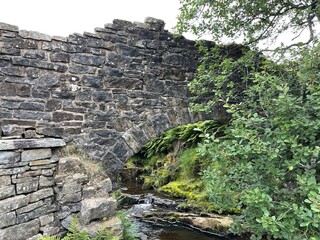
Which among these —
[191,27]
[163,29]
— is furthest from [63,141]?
[191,27]

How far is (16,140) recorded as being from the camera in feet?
13.1

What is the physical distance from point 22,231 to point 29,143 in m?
1.23

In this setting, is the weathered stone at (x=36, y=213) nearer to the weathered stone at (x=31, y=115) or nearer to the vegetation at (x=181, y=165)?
the weathered stone at (x=31, y=115)

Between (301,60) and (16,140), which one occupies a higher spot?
(301,60)

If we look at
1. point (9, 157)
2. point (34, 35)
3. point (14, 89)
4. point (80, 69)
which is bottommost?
point (9, 157)

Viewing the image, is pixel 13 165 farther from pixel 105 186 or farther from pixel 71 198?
pixel 105 186

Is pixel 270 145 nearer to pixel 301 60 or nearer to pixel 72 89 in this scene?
pixel 301 60

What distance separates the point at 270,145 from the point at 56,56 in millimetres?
3786

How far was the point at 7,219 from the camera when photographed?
147 inches

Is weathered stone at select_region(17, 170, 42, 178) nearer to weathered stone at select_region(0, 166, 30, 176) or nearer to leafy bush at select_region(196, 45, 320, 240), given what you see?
weathered stone at select_region(0, 166, 30, 176)

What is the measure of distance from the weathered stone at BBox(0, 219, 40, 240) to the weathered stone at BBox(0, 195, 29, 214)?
0.26m

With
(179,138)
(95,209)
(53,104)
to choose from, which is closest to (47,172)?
(95,209)

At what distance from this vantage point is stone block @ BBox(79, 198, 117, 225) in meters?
4.22

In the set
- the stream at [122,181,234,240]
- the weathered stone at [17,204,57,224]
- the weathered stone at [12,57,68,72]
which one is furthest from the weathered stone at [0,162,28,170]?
the stream at [122,181,234,240]
